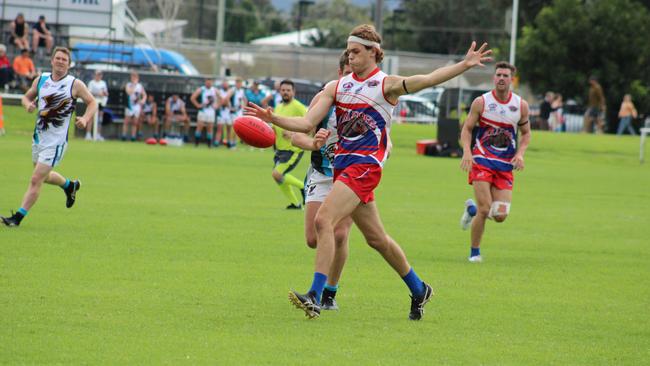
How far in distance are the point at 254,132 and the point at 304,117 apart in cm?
48

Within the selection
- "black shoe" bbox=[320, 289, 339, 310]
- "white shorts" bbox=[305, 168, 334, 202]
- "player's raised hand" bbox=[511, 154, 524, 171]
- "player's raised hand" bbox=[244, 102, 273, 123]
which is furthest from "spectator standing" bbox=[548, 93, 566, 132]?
"player's raised hand" bbox=[244, 102, 273, 123]

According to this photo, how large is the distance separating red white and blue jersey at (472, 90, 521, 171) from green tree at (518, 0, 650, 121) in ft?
146

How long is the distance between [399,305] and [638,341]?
7.09 ft

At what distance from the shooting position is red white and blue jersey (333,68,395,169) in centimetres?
936

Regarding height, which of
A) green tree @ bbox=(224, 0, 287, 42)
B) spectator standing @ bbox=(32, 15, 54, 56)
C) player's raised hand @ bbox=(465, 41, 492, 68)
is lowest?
player's raised hand @ bbox=(465, 41, 492, 68)

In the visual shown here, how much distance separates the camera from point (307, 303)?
909cm

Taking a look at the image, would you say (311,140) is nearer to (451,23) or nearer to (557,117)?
(557,117)

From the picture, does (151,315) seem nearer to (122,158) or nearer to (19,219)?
(19,219)

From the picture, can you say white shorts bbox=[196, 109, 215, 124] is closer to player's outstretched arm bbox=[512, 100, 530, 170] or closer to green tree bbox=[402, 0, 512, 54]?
player's outstretched arm bbox=[512, 100, 530, 170]

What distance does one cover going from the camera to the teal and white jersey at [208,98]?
38.6m

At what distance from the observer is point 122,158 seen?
98.7 ft

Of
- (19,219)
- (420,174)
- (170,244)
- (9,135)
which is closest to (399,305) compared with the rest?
(170,244)

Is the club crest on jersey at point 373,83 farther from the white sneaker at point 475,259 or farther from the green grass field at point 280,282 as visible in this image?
the white sneaker at point 475,259

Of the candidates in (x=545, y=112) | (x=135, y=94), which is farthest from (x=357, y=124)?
(x=545, y=112)
